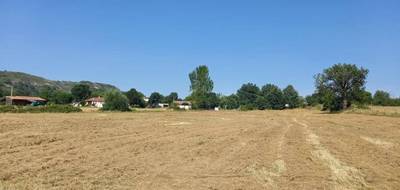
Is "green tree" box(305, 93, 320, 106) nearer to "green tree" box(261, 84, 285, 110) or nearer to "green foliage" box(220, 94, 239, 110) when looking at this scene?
"green tree" box(261, 84, 285, 110)

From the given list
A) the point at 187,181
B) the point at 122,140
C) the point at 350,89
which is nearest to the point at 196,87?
the point at 350,89

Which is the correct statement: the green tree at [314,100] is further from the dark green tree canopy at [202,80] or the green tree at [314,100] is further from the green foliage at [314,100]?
the dark green tree canopy at [202,80]

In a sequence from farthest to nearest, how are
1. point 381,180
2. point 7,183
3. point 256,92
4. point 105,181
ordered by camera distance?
1. point 256,92
2. point 381,180
3. point 105,181
4. point 7,183

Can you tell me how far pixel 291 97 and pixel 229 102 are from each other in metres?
26.0

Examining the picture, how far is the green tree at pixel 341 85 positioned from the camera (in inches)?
3201

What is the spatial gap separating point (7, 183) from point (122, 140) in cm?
931

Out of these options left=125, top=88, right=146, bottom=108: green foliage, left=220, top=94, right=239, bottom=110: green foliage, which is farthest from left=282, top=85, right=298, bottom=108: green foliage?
left=125, top=88, right=146, bottom=108: green foliage

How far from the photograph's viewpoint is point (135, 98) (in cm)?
14625

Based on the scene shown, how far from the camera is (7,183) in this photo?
8.17 meters

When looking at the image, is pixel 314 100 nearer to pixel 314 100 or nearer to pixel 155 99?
pixel 314 100

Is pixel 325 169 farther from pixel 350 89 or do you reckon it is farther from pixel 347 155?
pixel 350 89

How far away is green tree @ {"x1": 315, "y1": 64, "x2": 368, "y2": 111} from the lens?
81312 mm

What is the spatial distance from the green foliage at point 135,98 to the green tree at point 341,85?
254 feet

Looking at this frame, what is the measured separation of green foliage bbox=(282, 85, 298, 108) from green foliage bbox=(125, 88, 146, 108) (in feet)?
169
